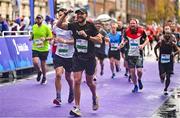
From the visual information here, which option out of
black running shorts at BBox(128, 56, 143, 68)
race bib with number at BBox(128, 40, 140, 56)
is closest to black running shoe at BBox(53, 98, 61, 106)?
black running shorts at BBox(128, 56, 143, 68)

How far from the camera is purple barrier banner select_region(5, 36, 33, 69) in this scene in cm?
1747

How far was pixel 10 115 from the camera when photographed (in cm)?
990

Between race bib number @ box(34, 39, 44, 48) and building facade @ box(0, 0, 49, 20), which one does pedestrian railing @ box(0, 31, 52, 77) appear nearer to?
race bib number @ box(34, 39, 44, 48)

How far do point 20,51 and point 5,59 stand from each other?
57.5 inches

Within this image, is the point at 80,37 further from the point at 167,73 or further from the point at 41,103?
the point at 167,73

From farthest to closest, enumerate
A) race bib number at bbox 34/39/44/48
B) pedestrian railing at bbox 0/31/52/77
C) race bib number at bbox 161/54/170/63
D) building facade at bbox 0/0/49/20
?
building facade at bbox 0/0/49/20 < pedestrian railing at bbox 0/31/52/77 < race bib number at bbox 34/39/44/48 < race bib number at bbox 161/54/170/63

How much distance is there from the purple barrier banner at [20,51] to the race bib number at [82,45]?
7.69 metres

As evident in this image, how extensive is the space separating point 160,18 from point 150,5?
88.1 ft

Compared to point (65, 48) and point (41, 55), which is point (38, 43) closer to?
point (41, 55)

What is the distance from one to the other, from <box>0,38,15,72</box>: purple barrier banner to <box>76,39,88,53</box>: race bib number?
22.6 ft

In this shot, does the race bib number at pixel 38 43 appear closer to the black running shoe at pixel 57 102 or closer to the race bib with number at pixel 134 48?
the race bib with number at pixel 134 48

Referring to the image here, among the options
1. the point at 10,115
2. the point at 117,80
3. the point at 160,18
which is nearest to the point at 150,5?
the point at 160,18

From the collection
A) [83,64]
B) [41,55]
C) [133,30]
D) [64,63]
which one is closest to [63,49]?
[64,63]

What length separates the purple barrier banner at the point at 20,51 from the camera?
17.5m
